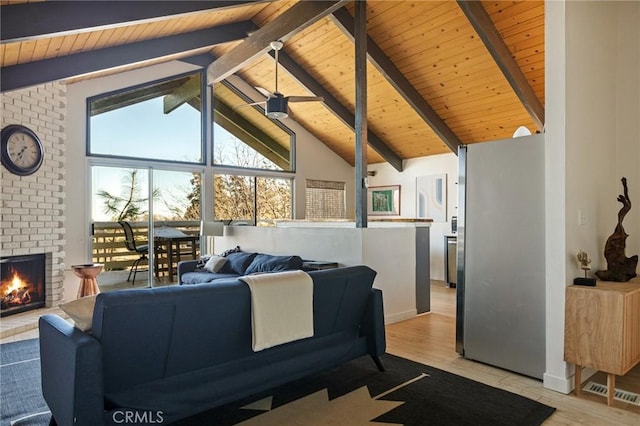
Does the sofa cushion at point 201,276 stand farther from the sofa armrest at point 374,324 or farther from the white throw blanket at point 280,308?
the white throw blanket at point 280,308

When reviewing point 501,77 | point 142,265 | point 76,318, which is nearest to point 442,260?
point 501,77

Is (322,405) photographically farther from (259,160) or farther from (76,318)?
(259,160)

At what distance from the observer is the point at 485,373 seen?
321 centimetres

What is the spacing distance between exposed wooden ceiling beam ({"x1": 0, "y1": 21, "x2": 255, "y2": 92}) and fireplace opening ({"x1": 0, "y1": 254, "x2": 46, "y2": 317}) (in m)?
2.10

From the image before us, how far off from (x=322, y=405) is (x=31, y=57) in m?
4.65

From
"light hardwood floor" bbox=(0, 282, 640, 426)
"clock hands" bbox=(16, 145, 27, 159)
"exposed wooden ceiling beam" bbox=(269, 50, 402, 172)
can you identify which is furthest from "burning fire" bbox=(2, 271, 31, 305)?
"exposed wooden ceiling beam" bbox=(269, 50, 402, 172)

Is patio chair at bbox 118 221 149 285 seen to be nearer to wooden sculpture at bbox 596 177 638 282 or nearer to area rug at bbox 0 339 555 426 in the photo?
area rug at bbox 0 339 555 426

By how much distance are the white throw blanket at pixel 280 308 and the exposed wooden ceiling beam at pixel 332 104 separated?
17.4ft

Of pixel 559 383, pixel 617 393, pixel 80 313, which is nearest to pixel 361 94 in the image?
pixel 559 383

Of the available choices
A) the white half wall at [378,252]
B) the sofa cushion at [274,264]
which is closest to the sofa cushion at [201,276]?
the sofa cushion at [274,264]

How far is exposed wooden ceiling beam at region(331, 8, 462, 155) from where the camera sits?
18.6 ft

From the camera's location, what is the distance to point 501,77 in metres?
5.62

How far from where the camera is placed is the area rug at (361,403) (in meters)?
2.46

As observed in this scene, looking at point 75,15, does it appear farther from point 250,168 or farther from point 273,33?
point 250,168
